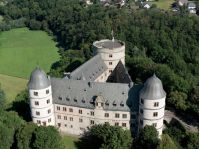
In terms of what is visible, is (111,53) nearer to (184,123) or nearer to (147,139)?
(184,123)

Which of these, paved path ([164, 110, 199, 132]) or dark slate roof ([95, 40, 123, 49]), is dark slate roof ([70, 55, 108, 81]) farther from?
paved path ([164, 110, 199, 132])

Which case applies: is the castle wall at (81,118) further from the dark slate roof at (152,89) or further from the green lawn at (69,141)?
the dark slate roof at (152,89)

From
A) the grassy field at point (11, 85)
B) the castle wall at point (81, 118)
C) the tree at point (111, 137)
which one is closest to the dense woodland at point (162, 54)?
the grassy field at point (11, 85)

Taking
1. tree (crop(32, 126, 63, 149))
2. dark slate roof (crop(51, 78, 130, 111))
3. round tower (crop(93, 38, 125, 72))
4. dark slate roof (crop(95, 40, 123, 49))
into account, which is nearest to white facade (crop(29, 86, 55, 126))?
dark slate roof (crop(51, 78, 130, 111))

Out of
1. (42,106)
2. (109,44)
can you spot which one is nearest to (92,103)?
(42,106)

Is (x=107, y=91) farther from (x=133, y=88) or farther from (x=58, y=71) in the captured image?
(x=58, y=71)
